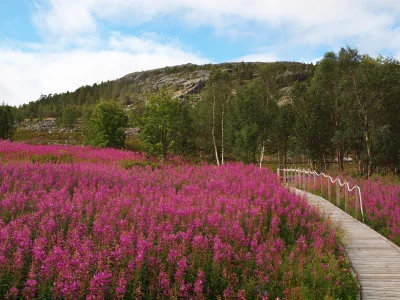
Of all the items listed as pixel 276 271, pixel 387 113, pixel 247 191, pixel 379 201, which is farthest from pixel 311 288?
pixel 387 113

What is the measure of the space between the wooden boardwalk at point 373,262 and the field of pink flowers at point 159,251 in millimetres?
357

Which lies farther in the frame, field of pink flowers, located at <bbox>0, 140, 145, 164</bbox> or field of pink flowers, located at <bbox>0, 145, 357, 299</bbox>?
field of pink flowers, located at <bbox>0, 140, 145, 164</bbox>

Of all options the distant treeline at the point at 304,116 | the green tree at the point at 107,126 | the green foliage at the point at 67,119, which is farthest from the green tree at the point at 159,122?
the green foliage at the point at 67,119

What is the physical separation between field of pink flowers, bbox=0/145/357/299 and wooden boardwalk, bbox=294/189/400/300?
0.36 metres

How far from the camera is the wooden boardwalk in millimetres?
6196

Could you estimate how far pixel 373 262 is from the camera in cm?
745

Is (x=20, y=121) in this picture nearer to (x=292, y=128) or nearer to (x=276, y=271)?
(x=292, y=128)

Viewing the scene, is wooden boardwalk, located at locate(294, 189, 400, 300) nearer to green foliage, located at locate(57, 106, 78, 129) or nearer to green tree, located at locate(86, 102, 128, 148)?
green tree, located at locate(86, 102, 128, 148)

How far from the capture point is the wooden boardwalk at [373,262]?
6.20 m

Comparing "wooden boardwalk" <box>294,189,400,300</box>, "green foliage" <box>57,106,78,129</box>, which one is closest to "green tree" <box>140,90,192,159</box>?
"wooden boardwalk" <box>294,189,400,300</box>

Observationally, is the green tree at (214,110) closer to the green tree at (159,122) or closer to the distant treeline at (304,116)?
the distant treeline at (304,116)

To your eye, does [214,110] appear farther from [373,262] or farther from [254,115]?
[373,262]

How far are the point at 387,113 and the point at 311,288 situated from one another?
112 feet

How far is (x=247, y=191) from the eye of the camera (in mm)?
10297
